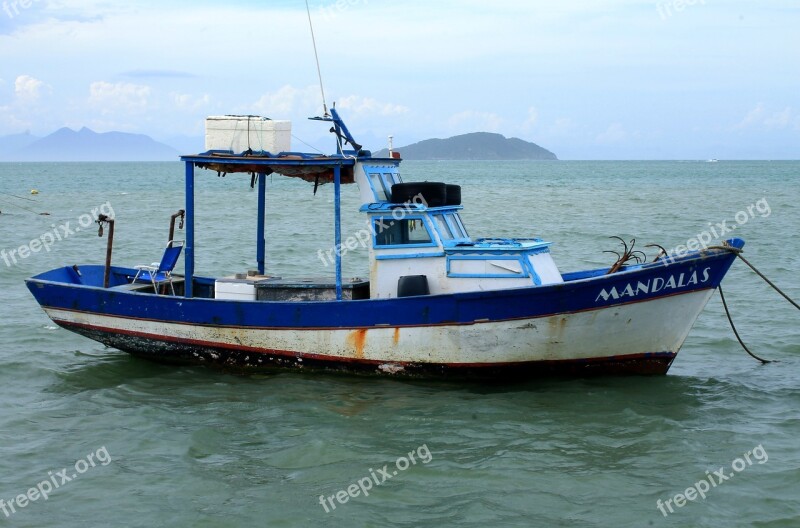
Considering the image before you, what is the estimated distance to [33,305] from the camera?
1877 cm

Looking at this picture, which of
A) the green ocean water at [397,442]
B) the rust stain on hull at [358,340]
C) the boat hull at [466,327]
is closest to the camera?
the green ocean water at [397,442]

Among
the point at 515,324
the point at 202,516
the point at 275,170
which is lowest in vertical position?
the point at 202,516

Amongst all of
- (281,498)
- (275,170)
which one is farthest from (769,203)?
(281,498)

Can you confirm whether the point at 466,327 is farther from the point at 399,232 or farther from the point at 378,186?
the point at 378,186

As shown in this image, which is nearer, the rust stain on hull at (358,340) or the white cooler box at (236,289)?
the rust stain on hull at (358,340)

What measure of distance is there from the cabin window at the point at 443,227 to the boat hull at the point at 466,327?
120 centimetres

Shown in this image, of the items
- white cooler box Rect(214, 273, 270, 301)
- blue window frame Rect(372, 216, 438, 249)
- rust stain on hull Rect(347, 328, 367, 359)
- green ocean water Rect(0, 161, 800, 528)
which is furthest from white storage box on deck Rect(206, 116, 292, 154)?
green ocean water Rect(0, 161, 800, 528)

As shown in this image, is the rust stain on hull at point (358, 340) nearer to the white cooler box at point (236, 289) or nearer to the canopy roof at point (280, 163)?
the white cooler box at point (236, 289)

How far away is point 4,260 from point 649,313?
62.6ft

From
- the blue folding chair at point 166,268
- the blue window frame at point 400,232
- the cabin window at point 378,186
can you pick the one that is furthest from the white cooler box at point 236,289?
the cabin window at point 378,186

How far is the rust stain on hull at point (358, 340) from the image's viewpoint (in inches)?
489

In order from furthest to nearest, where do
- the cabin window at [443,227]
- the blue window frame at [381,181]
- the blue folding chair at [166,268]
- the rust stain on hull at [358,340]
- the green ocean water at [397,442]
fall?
1. the blue folding chair at [166,268]
2. the blue window frame at [381,181]
3. the cabin window at [443,227]
4. the rust stain on hull at [358,340]
5. the green ocean water at [397,442]

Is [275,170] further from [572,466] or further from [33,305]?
[33,305]

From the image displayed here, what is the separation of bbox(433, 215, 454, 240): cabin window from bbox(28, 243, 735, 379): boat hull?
1.20 meters
